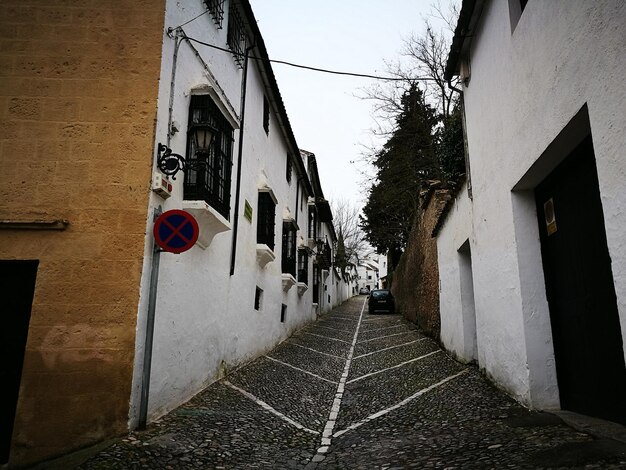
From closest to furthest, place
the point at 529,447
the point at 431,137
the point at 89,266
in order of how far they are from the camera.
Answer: the point at 529,447 < the point at 89,266 < the point at 431,137

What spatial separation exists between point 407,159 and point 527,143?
13706 mm

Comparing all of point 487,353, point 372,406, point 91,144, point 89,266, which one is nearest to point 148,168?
point 91,144

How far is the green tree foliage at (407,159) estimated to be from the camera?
16969 mm

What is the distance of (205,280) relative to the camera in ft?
20.6

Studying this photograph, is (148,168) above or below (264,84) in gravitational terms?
below

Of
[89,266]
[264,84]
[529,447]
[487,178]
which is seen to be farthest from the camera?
[264,84]

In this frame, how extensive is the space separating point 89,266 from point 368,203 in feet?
73.4

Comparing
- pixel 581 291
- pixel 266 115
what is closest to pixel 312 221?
pixel 266 115

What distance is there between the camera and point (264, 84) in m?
9.97

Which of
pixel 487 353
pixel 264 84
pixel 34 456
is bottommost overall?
pixel 34 456

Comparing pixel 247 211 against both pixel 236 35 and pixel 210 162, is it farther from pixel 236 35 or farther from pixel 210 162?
pixel 236 35

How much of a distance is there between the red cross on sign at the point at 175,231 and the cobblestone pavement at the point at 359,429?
1.94 m

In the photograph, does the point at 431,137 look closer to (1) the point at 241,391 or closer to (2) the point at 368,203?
(2) the point at 368,203

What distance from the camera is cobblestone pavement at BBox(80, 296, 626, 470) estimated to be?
3410mm
